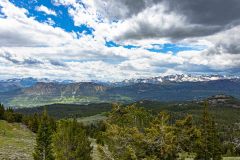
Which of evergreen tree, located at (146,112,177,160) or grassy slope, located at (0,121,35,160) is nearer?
evergreen tree, located at (146,112,177,160)

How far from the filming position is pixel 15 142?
97500 millimetres

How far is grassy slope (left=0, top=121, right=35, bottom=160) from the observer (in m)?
75.4

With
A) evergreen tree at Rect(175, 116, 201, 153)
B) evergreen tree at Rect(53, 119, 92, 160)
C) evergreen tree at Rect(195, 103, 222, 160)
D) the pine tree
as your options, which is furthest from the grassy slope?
evergreen tree at Rect(175, 116, 201, 153)

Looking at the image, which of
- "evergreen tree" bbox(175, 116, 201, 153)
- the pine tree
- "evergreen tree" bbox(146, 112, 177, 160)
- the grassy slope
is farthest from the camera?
the grassy slope

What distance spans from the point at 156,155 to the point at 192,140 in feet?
17.6

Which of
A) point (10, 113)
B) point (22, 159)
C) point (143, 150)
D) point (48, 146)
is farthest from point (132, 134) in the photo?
point (10, 113)

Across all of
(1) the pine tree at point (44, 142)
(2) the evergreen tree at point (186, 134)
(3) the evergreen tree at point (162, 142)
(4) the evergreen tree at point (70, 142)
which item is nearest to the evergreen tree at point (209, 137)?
(4) the evergreen tree at point (70, 142)

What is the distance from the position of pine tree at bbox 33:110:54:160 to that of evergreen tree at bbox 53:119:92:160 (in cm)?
1193

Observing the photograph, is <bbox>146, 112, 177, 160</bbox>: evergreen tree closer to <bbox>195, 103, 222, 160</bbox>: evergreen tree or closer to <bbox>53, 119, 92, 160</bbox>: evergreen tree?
<bbox>53, 119, 92, 160</bbox>: evergreen tree

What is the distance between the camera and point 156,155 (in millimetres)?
29422

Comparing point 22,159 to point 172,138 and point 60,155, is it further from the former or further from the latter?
point 172,138

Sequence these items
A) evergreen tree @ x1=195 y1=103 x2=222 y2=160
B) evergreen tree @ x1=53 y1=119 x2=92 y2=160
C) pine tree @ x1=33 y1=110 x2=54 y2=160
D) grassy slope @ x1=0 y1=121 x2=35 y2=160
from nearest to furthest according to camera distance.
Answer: evergreen tree @ x1=53 y1=119 x2=92 y2=160, evergreen tree @ x1=195 y1=103 x2=222 y2=160, pine tree @ x1=33 y1=110 x2=54 y2=160, grassy slope @ x1=0 y1=121 x2=35 y2=160

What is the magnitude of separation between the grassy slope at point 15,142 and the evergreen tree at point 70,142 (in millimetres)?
19391

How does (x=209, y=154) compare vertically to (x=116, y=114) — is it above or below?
below
